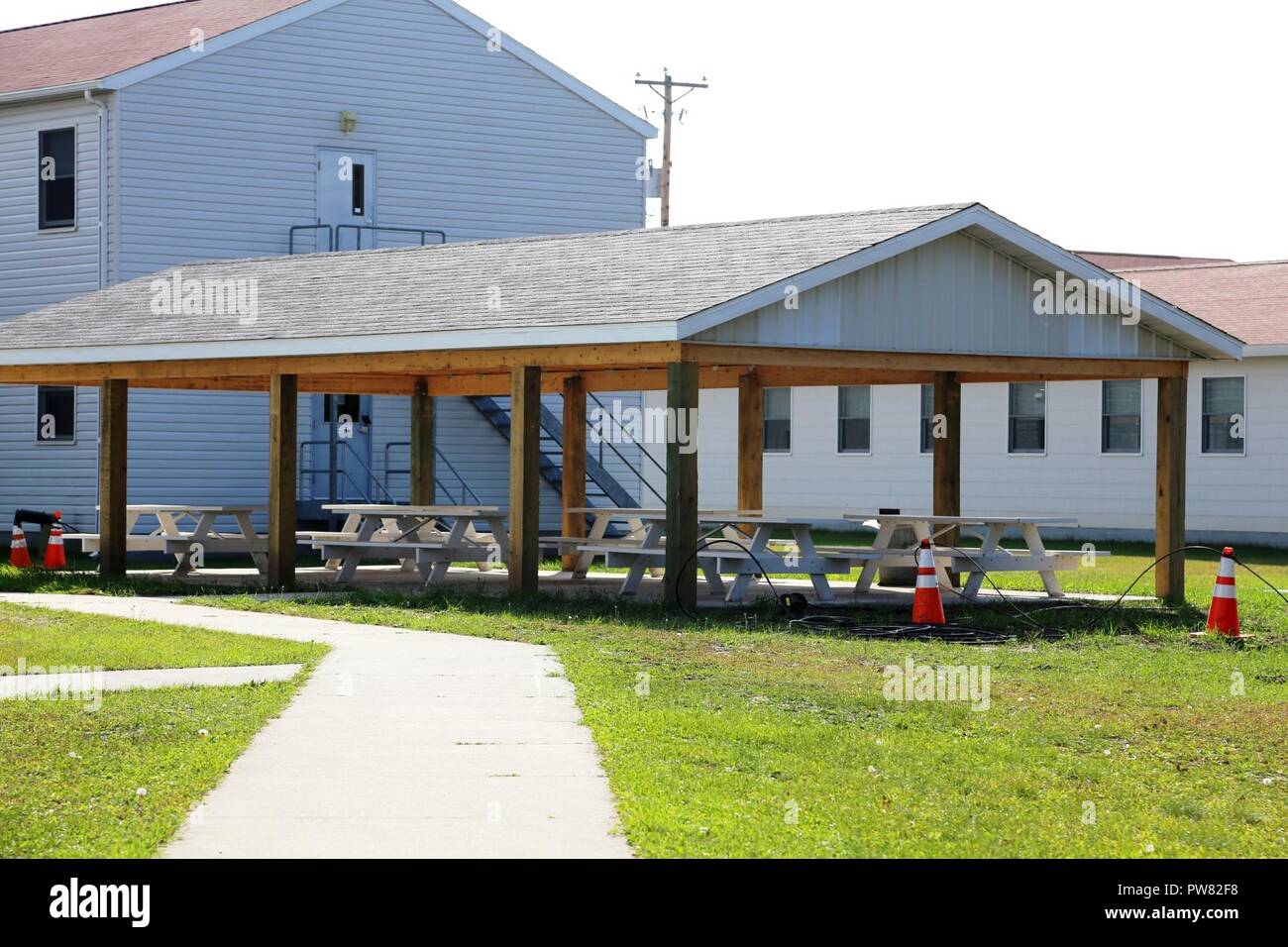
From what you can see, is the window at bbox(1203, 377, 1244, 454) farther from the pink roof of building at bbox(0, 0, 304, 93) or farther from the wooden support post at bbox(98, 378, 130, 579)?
the wooden support post at bbox(98, 378, 130, 579)

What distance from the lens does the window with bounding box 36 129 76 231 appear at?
27.6m

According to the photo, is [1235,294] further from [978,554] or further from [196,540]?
[196,540]

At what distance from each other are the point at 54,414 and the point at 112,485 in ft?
25.6

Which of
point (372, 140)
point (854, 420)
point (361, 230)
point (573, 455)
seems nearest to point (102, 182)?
point (361, 230)

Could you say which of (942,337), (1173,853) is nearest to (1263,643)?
(942,337)

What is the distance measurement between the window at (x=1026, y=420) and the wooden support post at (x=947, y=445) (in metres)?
10.9

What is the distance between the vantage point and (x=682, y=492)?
1650 centimetres

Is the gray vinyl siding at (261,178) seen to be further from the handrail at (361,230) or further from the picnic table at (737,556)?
the picnic table at (737,556)

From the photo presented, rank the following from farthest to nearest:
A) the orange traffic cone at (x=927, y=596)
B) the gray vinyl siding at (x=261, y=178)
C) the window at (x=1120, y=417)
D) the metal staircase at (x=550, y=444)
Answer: the window at (x=1120, y=417) → the metal staircase at (x=550, y=444) → the gray vinyl siding at (x=261, y=178) → the orange traffic cone at (x=927, y=596)

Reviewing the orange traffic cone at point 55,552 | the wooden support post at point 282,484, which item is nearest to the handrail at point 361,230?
the orange traffic cone at point 55,552

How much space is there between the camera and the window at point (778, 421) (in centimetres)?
3544

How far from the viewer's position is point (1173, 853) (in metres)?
7.26
